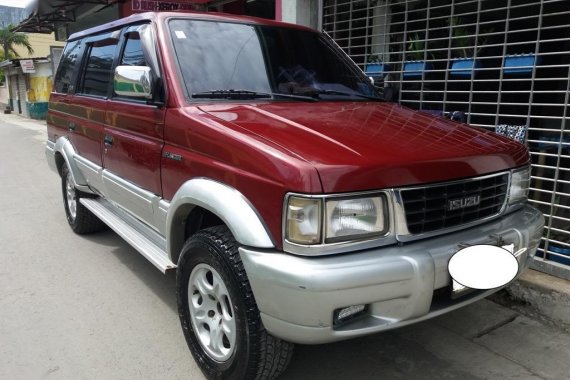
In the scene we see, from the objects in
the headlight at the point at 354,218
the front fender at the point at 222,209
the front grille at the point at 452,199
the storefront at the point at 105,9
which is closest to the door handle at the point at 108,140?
the front fender at the point at 222,209

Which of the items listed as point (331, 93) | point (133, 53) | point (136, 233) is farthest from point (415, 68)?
point (136, 233)

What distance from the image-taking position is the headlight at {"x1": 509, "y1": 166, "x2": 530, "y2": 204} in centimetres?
271

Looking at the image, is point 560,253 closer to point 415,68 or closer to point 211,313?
point 415,68

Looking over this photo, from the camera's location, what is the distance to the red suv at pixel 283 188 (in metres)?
2.08

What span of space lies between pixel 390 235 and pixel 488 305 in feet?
6.48

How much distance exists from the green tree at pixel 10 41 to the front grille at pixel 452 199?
46.3m

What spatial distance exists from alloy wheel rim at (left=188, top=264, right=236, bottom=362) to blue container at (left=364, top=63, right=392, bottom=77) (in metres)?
3.63

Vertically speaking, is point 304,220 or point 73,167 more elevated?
point 304,220

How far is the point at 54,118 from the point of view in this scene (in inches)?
209

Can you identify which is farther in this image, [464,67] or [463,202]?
[464,67]

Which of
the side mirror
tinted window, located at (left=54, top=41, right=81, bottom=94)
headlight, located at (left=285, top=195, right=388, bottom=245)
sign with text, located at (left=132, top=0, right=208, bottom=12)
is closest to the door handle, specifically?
the side mirror

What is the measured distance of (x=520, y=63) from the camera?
4.12 m

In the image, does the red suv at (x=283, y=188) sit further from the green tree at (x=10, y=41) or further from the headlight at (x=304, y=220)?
the green tree at (x=10, y=41)

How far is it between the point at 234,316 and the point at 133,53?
2107mm
